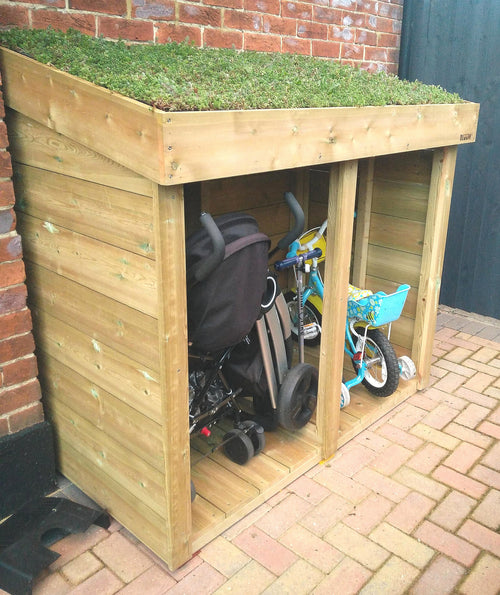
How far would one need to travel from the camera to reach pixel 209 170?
185 cm

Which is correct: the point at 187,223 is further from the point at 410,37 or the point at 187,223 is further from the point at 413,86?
the point at 410,37

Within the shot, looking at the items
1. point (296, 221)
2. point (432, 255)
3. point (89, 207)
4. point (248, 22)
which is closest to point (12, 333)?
point (89, 207)

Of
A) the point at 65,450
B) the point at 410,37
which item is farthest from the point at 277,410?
the point at 410,37

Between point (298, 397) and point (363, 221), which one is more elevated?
point (363, 221)

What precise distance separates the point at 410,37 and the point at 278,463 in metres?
3.47

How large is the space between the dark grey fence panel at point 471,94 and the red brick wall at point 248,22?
0.25 meters

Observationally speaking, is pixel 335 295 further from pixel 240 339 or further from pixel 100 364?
pixel 100 364

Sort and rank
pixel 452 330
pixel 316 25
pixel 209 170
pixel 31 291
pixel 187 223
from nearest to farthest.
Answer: pixel 209 170, pixel 31 291, pixel 187 223, pixel 316 25, pixel 452 330

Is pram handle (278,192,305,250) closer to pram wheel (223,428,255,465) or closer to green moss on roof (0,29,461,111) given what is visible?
green moss on roof (0,29,461,111)

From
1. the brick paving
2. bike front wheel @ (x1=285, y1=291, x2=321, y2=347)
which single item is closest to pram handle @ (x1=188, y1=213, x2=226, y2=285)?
the brick paving

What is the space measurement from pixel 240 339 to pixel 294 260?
2.58 ft

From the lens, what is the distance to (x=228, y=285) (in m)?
2.18

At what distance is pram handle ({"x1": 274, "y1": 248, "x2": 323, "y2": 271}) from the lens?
2.99 meters

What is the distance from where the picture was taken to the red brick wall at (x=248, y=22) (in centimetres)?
259
